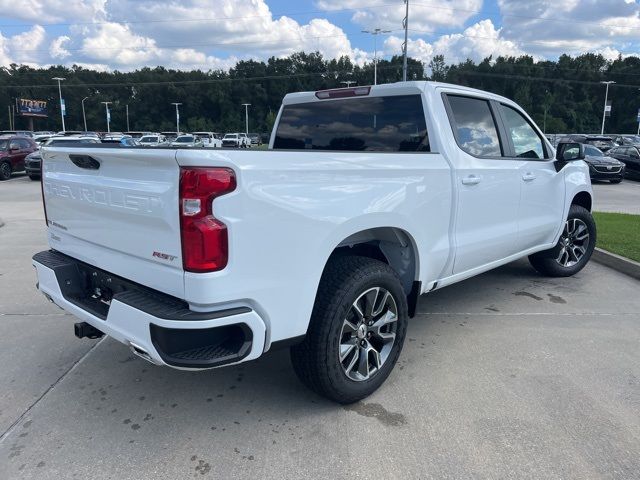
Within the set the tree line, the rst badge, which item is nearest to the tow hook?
the rst badge

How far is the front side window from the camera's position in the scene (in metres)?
4.57

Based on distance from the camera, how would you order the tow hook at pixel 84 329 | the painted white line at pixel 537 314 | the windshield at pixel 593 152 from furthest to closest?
1. the windshield at pixel 593 152
2. the painted white line at pixel 537 314
3. the tow hook at pixel 84 329

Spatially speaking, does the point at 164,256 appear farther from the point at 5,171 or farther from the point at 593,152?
the point at 593,152

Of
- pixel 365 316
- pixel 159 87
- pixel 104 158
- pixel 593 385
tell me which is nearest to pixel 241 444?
pixel 365 316

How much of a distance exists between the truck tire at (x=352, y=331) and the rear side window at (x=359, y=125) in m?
1.20

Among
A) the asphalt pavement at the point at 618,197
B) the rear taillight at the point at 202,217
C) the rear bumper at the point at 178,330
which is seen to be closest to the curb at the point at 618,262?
the rear bumper at the point at 178,330

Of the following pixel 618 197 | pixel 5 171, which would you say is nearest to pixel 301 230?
pixel 618 197

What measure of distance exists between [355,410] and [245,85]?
107m

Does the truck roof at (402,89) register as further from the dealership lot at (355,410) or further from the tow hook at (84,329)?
the tow hook at (84,329)

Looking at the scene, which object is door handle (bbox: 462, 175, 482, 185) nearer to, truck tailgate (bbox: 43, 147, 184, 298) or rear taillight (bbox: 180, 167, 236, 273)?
rear taillight (bbox: 180, 167, 236, 273)

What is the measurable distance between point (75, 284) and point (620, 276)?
6.04m

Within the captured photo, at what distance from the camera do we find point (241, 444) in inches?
108

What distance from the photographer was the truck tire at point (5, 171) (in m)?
20.5

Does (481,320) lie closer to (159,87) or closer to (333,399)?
(333,399)
